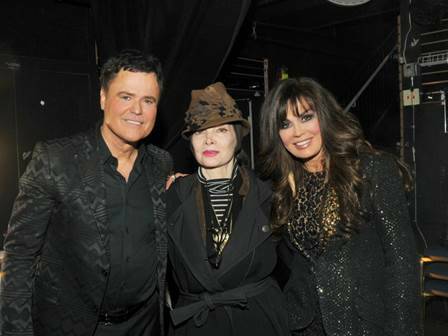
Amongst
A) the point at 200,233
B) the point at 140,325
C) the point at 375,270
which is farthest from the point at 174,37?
the point at 375,270

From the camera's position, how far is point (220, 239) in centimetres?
216

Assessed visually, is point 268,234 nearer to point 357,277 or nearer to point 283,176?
point 283,176

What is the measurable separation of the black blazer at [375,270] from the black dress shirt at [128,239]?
0.78 m

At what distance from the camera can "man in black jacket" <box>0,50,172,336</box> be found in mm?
1831

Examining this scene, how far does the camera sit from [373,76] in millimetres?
6355

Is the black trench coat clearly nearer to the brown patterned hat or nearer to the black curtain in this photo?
the brown patterned hat

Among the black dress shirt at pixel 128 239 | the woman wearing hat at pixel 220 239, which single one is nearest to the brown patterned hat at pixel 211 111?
the woman wearing hat at pixel 220 239

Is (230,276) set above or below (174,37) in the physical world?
below

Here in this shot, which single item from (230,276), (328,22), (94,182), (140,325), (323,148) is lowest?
(140,325)

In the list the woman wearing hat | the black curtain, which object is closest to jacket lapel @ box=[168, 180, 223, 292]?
the woman wearing hat

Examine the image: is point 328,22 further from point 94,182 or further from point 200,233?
point 94,182

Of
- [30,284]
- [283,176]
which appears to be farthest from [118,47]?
[30,284]

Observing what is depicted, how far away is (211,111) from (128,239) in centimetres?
77

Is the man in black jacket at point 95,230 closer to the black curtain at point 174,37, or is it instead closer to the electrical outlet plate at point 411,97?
the black curtain at point 174,37
